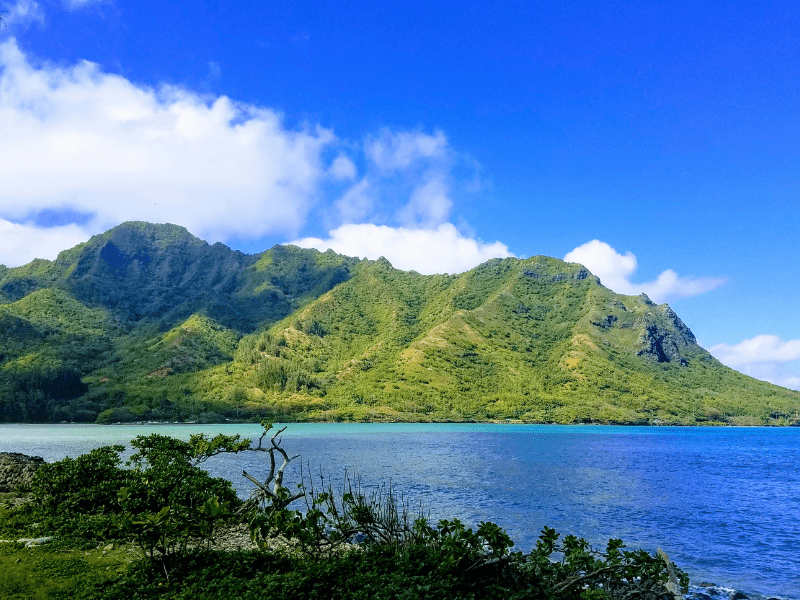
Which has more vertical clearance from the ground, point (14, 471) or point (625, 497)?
point (14, 471)

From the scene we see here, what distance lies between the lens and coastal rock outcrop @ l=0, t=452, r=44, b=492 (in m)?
22.9

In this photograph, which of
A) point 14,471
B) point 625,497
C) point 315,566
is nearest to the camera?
point 315,566

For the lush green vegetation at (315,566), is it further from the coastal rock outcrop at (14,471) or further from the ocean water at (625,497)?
the ocean water at (625,497)

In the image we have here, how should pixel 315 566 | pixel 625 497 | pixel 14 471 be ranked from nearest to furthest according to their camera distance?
1. pixel 315 566
2. pixel 14 471
3. pixel 625 497

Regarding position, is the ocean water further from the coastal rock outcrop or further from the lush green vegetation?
the coastal rock outcrop

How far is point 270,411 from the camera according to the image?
168875 millimetres

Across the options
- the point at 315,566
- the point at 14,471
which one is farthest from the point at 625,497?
the point at 14,471

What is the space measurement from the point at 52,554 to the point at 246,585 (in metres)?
6.58

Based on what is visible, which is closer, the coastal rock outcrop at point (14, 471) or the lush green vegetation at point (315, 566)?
the lush green vegetation at point (315, 566)

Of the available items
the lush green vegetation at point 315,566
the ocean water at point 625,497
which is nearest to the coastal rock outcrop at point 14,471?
the lush green vegetation at point 315,566

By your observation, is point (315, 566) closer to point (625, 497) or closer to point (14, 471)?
point (14, 471)

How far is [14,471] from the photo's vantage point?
23.5 meters

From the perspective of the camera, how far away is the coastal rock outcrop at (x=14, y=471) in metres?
22.9

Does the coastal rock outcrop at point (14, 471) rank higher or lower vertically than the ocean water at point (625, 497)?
higher
